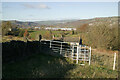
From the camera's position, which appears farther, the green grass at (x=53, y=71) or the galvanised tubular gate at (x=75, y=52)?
the galvanised tubular gate at (x=75, y=52)

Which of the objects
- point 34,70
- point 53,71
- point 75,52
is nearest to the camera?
point 53,71

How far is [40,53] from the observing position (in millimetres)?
10438

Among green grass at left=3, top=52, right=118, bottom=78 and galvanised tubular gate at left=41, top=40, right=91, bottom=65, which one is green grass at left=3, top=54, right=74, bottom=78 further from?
galvanised tubular gate at left=41, top=40, right=91, bottom=65

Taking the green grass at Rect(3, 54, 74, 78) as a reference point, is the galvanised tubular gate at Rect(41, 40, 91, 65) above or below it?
above

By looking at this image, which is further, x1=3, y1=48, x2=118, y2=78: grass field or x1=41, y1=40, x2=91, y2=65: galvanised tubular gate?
x1=41, y1=40, x2=91, y2=65: galvanised tubular gate

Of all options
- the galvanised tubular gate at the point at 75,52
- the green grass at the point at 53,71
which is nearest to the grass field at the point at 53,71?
the green grass at the point at 53,71

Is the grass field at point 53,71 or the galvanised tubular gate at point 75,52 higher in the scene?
the galvanised tubular gate at point 75,52

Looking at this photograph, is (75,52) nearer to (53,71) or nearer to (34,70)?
(53,71)

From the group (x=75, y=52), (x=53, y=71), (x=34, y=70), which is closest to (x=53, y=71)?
(x=53, y=71)

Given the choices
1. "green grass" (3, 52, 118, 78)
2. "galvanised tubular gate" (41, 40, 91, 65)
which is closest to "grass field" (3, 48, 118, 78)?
"green grass" (3, 52, 118, 78)

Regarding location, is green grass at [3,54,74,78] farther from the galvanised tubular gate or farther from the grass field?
the galvanised tubular gate

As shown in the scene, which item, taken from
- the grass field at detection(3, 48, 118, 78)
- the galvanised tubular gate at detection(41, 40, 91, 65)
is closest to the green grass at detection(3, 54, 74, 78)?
the grass field at detection(3, 48, 118, 78)

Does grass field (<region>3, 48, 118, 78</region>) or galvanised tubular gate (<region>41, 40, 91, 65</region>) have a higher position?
galvanised tubular gate (<region>41, 40, 91, 65</region>)

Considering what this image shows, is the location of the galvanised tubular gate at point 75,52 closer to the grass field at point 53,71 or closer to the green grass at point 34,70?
the grass field at point 53,71
